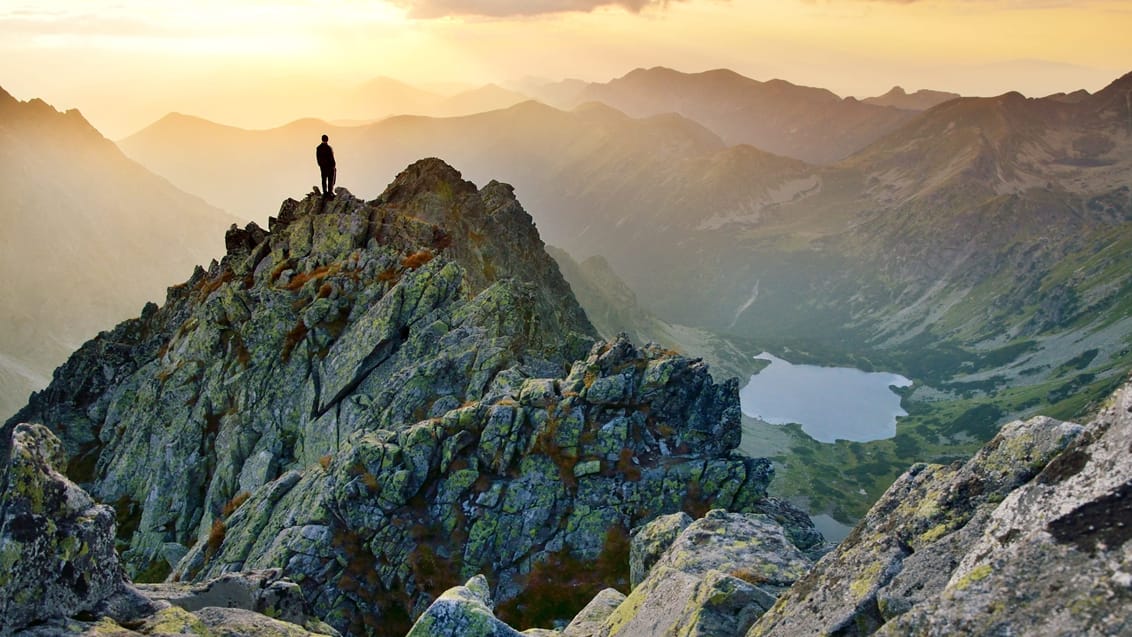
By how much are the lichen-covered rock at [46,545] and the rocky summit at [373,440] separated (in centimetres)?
16

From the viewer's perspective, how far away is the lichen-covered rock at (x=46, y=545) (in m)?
16.3

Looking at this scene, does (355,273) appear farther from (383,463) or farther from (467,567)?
(467,567)

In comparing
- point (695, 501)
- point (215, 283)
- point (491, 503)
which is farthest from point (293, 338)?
point (695, 501)

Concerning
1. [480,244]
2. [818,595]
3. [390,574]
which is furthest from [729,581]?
[480,244]

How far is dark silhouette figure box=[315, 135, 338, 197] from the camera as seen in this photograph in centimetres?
6650

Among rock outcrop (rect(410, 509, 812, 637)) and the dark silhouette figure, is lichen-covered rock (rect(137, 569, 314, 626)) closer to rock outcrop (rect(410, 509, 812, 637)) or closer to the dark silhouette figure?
rock outcrop (rect(410, 509, 812, 637))

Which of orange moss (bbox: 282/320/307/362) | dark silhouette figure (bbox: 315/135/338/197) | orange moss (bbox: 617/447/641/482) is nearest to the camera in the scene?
orange moss (bbox: 617/447/641/482)

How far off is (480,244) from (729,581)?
97402mm

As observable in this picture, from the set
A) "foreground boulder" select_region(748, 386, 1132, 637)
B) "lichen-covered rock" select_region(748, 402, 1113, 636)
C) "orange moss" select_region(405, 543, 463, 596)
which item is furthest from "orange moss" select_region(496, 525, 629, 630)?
"lichen-covered rock" select_region(748, 402, 1113, 636)

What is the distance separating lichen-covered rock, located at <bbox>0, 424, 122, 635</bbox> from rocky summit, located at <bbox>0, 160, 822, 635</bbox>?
162mm

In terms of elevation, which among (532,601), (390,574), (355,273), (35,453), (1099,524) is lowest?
(532,601)

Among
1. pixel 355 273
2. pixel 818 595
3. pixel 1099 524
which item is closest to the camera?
pixel 1099 524

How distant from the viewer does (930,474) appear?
16141 millimetres

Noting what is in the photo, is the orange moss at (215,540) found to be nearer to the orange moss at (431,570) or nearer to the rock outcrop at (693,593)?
the orange moss at (431,570)
